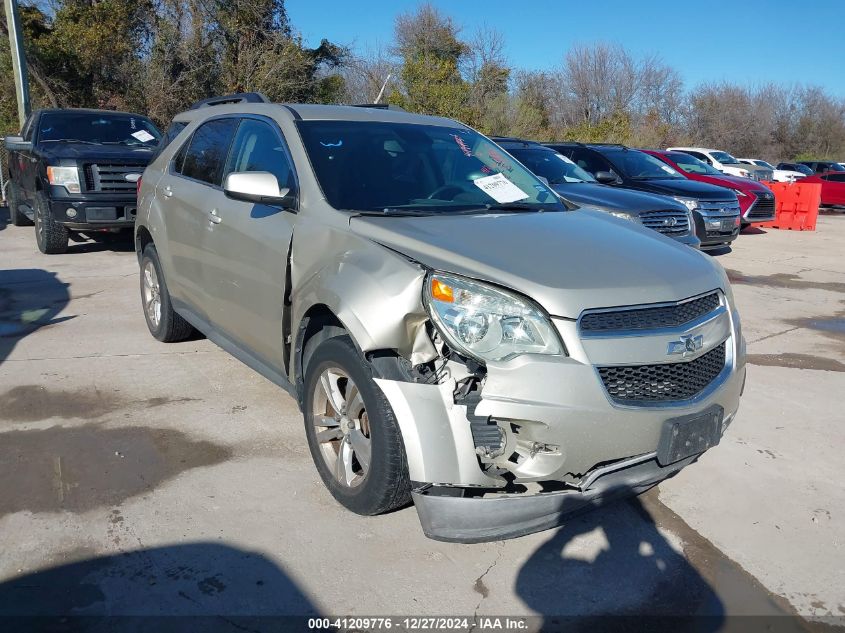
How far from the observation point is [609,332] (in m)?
2.92

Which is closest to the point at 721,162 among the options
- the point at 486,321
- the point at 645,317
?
the point at 645,317

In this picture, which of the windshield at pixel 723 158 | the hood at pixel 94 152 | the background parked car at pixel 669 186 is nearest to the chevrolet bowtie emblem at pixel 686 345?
the background parked car at pixel 669 186

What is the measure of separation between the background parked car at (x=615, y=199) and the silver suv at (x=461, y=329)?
16.2 ft

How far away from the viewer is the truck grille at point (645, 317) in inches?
115

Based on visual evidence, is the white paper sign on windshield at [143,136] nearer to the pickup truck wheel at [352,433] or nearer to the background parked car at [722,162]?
the pickup truck wheel at [352,433]

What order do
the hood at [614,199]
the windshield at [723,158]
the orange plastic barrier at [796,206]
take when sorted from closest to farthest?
the hood at [614,199], the orange plastic barrier at [796,206], the windshield at [723,158]

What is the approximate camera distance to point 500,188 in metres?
4.38

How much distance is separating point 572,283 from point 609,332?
24 centimetres

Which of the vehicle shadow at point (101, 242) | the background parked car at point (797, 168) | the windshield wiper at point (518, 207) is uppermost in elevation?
the windshield wiper at point (518, 207)

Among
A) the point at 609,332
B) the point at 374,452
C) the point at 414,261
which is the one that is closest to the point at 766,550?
the point at 609,332

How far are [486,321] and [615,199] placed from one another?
23.1ft

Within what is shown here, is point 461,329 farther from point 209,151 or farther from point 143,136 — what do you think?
point 143,136

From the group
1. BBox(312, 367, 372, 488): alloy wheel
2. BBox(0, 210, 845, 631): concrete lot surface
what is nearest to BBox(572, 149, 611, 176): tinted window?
BBox(0, 210, 845, 631): concrete lot surface

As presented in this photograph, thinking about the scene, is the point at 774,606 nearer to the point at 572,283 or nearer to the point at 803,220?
the point at 572,283
